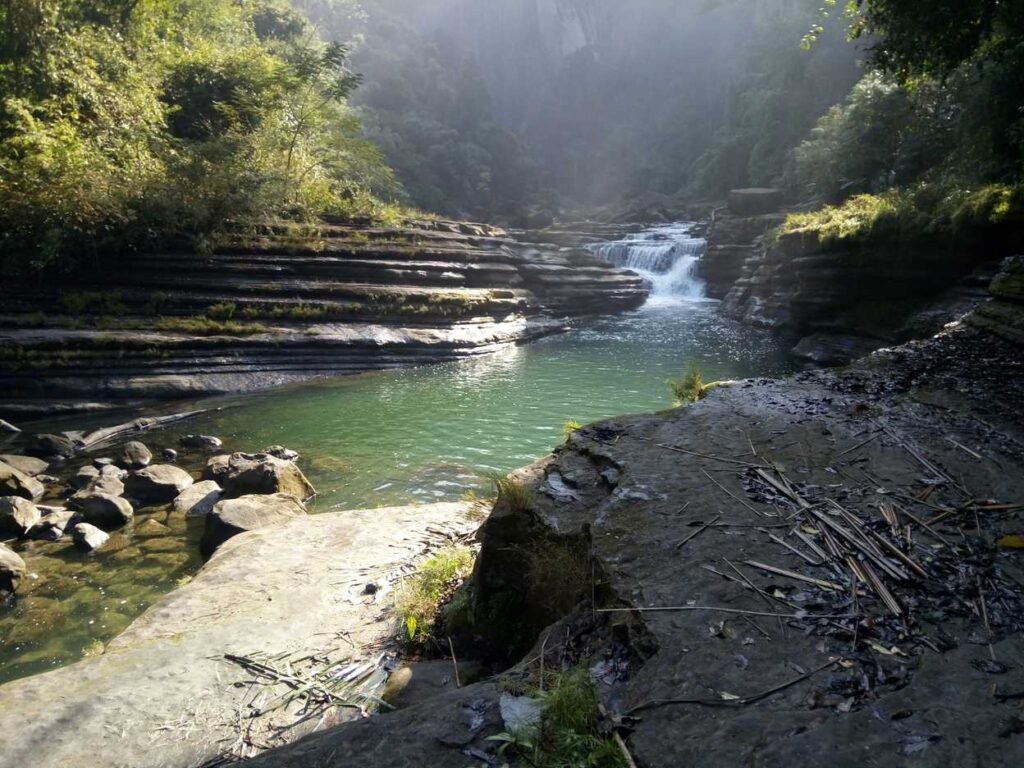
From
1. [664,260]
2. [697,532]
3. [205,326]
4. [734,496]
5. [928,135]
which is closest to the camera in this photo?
[697,532]

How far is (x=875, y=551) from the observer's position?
312 cm

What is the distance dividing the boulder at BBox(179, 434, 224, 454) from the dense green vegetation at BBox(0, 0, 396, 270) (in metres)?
6.50

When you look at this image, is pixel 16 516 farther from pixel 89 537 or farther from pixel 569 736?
pixel 569 736

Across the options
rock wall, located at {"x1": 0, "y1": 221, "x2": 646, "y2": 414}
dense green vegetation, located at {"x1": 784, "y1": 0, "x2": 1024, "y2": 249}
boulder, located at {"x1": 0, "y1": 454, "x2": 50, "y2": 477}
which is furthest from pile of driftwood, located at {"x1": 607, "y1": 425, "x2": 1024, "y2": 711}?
rock wall, located at {"x1": 0, "y1": 221, "x2": 646, "y2": 414}

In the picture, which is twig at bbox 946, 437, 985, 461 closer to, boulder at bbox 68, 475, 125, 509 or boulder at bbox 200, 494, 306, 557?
boulder at bbox 200, 494, 306, 557

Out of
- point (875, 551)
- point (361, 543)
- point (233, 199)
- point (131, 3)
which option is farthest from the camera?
point (131, 3)

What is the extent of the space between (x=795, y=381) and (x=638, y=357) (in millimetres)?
11551

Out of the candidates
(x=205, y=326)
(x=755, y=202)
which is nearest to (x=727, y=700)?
(x=205, y=326)

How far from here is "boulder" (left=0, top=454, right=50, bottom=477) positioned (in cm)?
988

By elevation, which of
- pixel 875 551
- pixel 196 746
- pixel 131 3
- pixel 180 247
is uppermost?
pixel 131 3

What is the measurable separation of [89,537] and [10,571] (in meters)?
1.07

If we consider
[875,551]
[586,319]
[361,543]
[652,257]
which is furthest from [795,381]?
[652,257]

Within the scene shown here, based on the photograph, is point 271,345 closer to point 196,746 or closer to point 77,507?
point 77,507

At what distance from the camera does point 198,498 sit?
877 cm
